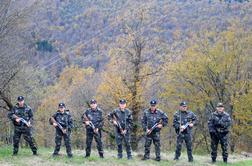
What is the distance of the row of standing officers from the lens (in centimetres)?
1700

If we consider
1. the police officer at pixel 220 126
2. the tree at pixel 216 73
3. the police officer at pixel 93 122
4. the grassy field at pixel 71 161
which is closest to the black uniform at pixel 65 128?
the grassy field at pixel 71 161

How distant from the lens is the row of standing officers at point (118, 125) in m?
17.0

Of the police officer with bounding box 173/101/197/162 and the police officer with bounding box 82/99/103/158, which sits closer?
the police officer with bounding box 82/99/103/158

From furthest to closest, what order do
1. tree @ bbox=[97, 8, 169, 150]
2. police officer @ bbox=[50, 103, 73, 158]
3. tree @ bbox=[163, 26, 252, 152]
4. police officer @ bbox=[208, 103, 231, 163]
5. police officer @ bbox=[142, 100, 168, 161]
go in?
tree @ bbox=[163, 26, 252, 152]
tree @ bbox=[97, 8, 169, 150]
police officer @ bbox=[208, 103, 231, 163]
police officer @ bbox=[142, 100, 168, 161]
police officer @ bbox=[50, 103, 73, 158]

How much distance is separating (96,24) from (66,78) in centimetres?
3685

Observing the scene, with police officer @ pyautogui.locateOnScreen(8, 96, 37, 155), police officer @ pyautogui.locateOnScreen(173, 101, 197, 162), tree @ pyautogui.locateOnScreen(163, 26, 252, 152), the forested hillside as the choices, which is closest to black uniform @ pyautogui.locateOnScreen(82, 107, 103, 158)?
police officer @ pyautogui.locateOnScreen(8, 96, 37, 155)

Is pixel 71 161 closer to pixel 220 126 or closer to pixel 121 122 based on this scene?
pixel 121 122

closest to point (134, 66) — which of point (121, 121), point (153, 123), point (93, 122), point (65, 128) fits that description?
point (153, 123)

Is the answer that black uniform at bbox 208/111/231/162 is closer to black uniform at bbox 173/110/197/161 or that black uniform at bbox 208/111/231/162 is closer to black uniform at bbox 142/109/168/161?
black uniform at bbox 173/110/197/161

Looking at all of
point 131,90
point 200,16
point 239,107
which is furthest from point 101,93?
point 200,16

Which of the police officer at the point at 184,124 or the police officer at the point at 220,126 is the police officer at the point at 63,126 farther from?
the police officer at the point at 220,126

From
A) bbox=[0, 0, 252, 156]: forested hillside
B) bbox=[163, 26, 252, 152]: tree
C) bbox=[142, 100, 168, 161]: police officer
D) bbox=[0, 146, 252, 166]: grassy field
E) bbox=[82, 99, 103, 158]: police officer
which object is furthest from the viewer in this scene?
bbox=[163, 26, 252, 152]: tree

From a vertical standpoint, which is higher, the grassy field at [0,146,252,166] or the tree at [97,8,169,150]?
the tree at [97,8,169,150]

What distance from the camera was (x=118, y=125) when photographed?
17250 millimetres
